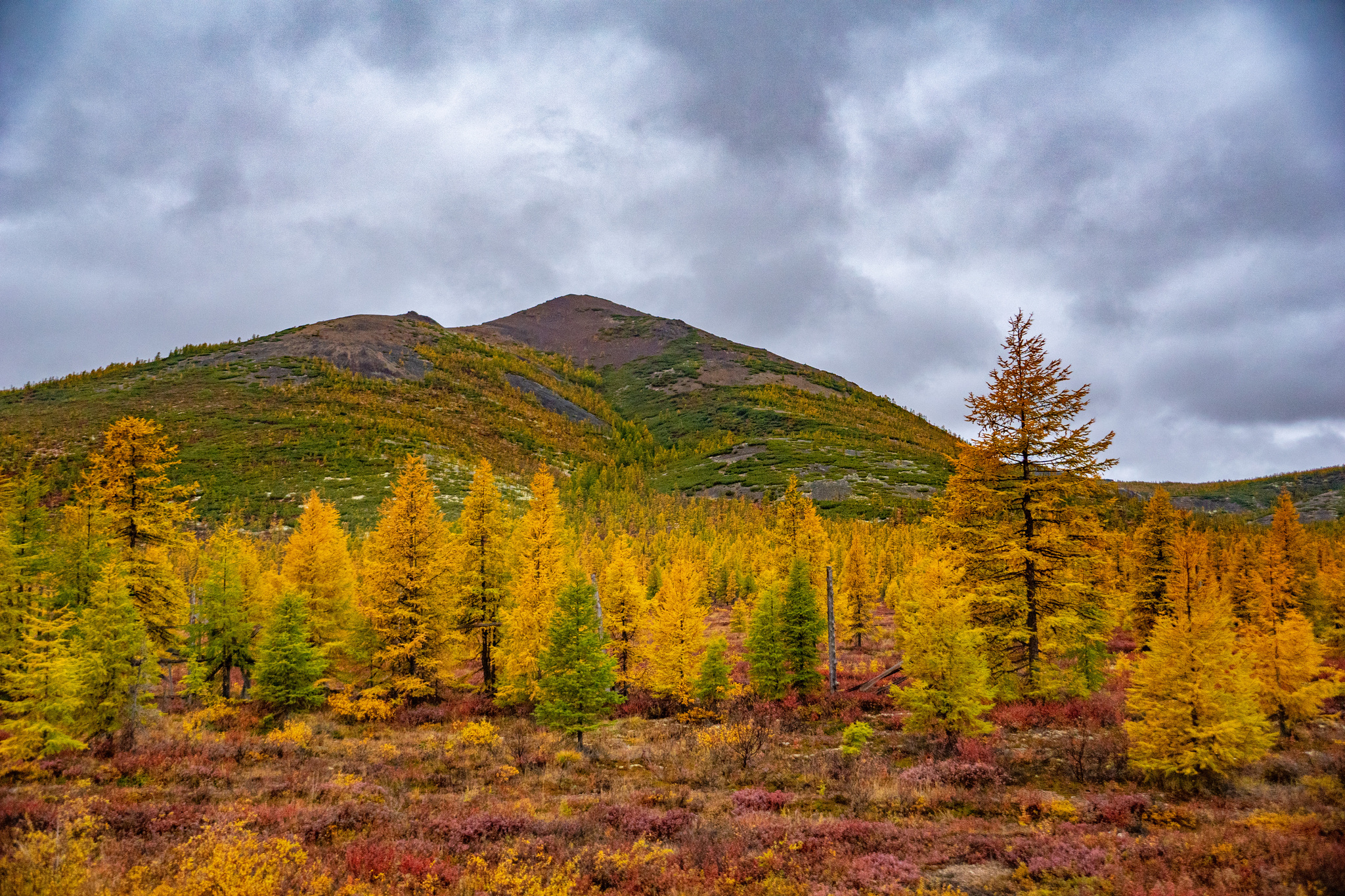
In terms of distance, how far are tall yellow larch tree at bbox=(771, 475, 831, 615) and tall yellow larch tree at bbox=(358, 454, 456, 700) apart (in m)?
17.1

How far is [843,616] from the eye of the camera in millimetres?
45500

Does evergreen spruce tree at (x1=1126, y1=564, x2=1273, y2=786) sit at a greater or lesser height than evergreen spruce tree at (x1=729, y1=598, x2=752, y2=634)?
greater

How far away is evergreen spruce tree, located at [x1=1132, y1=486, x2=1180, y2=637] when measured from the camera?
28000 mm

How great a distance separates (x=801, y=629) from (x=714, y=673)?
4.36 meters

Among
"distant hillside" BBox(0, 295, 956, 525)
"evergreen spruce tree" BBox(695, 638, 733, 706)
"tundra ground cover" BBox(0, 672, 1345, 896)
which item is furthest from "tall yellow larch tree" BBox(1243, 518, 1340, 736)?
"distant hillside" BBox(0, 295, 956, 525)

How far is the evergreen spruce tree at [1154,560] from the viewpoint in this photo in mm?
28000

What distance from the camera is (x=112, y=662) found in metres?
16.0

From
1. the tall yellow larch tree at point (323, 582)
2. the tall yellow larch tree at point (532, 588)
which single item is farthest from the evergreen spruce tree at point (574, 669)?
the tall yellow larch tree at point (323, 582)

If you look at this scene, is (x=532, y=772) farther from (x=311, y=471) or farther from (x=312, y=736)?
(x=311, y=471)

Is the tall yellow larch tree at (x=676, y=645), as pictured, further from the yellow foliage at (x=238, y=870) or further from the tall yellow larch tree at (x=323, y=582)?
the yellow foliage at (x=238, y=870)

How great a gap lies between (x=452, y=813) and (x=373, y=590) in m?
14.9

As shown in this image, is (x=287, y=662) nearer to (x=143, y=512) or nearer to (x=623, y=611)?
(x=143, y=512)

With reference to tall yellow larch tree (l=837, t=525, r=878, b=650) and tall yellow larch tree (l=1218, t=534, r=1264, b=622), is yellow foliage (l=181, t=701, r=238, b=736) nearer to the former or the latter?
tall yellow larch tree (l=837, t=525, r=878, b=650)

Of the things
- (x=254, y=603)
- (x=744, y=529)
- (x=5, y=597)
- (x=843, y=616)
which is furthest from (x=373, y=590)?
(x=744, y=529)
